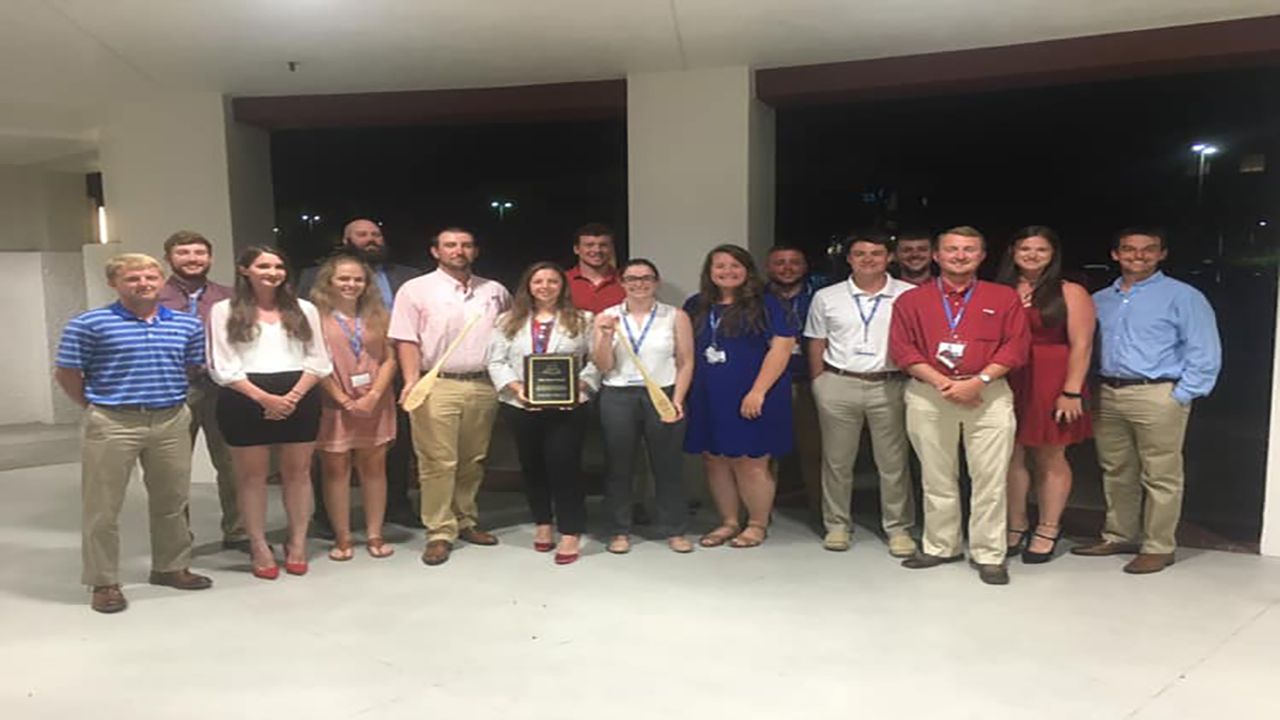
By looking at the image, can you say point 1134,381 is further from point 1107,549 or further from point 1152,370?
point 1107,549

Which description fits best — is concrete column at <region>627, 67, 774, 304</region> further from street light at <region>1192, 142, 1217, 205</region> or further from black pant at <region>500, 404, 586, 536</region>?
street light at <region>1192, 142, 1217, 205</region>

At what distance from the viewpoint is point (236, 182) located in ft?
17.8

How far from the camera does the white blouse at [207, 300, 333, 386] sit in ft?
11.8

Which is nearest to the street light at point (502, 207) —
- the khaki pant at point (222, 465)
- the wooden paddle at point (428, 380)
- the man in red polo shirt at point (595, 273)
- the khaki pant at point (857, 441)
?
the man in red polo shirt at point (595, 273)

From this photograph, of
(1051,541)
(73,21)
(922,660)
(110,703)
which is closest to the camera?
(110,703)

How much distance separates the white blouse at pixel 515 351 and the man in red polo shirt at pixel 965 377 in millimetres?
1345

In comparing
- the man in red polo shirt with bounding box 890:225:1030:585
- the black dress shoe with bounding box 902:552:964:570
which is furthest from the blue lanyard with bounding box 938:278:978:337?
the black dress shoe with bounding box 902:552:964:570

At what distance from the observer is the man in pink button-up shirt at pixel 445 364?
396 cm

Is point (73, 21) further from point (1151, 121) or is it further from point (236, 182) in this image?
point (1151, 121)

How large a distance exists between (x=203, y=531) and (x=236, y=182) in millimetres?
2123

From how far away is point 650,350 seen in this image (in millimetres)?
3932

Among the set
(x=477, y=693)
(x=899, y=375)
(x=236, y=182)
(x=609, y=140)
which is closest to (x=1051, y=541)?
(x=899, y=375)

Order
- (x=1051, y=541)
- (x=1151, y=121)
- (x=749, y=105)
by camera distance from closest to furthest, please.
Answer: (x=1051, y=541), (x=749, y=105), (x=1151, y=121)

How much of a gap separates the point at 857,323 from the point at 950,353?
449 mm
